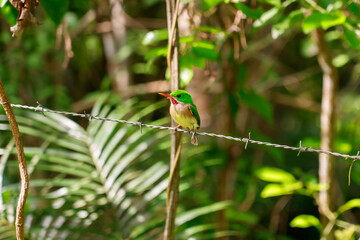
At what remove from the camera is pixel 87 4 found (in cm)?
448

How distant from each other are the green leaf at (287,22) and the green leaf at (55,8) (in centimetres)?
106

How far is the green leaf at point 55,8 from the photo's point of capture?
6.59ft

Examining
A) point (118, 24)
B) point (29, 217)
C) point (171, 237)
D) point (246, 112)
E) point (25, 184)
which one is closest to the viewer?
point (25, 184)

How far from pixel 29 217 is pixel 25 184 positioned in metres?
1.17

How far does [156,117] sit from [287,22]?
3367 mm

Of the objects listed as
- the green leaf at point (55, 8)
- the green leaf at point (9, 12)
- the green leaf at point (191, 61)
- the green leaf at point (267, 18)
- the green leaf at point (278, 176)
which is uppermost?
the green leaf at point (55, 8)

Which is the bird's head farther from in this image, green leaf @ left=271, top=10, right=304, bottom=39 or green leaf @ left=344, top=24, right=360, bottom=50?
green leaf @ left=344, top=24, right=360, bottom=50

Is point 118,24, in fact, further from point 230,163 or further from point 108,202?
point 108,202

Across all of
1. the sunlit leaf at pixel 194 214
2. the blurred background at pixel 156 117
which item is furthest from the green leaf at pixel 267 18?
the sunlit leaf at pixel 194 214

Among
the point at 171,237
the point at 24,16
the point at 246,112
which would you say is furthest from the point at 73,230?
the point at 246,112

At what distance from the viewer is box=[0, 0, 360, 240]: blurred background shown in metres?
2.29

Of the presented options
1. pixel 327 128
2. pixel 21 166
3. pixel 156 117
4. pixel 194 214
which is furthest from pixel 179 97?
pixel 156 117

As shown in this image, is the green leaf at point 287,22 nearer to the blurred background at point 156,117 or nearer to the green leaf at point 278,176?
the blurred background at point 156,117

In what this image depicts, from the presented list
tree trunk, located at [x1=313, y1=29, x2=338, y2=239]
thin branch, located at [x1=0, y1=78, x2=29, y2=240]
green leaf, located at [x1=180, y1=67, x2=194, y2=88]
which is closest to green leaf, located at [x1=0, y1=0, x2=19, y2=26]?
thin branch, located at [x1=0, y1=78, x2=29, y2=240]
